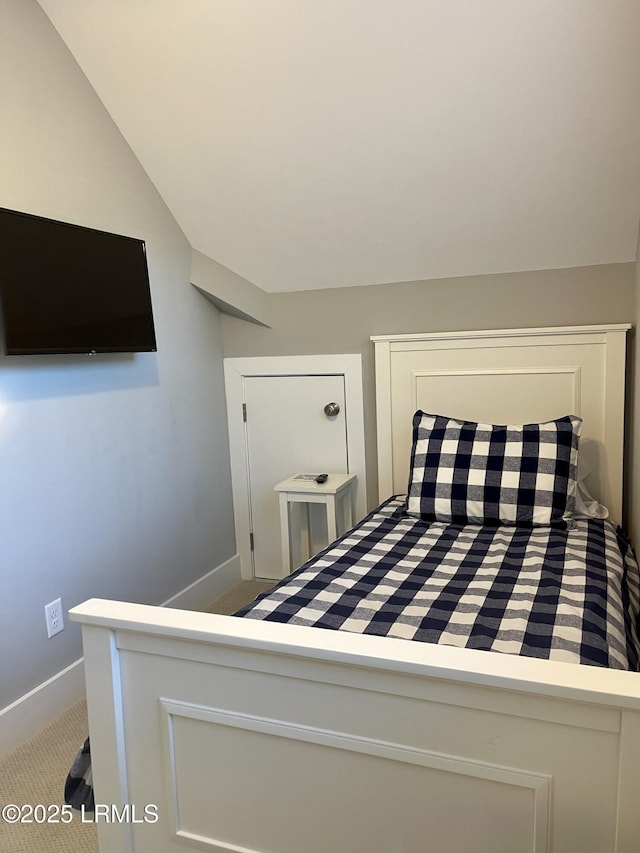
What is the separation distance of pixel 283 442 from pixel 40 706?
162cm

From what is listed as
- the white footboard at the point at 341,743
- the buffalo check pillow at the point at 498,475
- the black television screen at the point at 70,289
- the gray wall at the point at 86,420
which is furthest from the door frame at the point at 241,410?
the white footboard at the point at 341,743

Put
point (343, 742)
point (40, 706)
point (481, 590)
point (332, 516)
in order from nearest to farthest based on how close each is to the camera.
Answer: point (343, 742) < point (481, 590) < point (40, 706) < point (332, 516)

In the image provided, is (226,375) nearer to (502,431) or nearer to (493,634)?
→ (502,431)

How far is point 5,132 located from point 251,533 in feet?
7.05

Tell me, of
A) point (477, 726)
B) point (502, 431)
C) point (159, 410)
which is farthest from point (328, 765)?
point (159, 410)

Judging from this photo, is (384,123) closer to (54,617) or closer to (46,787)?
(54,617)

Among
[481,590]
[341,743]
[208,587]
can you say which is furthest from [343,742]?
[208,587]

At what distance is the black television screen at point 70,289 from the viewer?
209cm

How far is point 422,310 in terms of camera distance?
121 inches

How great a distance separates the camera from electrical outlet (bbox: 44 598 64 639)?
93.0 inches

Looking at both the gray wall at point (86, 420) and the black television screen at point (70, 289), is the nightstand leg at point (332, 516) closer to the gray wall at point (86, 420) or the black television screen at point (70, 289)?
the gray wall at point (86, 420)

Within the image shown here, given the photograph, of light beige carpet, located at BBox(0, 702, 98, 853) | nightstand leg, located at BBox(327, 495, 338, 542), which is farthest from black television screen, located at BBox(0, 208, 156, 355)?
light beige carpet, located at BBox(0, 702, 98, 853)

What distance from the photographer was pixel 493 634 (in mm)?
1636

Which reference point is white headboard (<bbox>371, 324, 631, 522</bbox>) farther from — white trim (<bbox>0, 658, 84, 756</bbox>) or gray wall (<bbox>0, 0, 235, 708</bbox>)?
white trim (<bbox>0, 658, 84, 756</bbox>)
